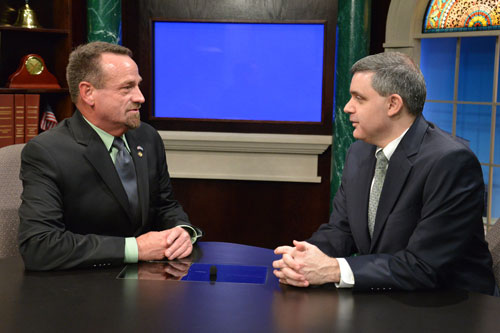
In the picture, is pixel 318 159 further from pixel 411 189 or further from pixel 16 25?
pixel 411 189

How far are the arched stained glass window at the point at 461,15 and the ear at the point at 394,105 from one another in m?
2.55

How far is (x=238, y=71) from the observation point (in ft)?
15.9

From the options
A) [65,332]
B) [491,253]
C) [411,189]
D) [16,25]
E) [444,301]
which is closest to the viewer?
[65,332]

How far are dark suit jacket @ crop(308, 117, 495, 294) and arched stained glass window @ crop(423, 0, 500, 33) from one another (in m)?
2.53

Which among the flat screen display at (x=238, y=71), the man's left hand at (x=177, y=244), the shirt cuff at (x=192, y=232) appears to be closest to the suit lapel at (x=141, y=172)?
the shirt cuff at (x=192, y=232)

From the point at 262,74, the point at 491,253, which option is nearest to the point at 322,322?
the point at 491,253

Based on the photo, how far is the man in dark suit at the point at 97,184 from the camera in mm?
1945

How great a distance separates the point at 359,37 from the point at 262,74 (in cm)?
81

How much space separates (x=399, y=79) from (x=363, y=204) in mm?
428

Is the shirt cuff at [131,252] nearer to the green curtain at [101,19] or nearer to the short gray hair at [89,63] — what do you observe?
the short gray hair at [89,63]

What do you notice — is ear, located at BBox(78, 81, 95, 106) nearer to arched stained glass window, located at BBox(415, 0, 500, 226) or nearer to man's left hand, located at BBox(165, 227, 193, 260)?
man's left hand, located at BBox(165, 227, 193, 260)

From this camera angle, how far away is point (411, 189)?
194cm

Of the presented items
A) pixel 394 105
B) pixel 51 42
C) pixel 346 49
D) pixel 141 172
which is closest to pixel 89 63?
pixel 141 172

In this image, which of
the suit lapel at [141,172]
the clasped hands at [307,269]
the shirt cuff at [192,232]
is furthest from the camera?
the suit lapel at [141,172]
